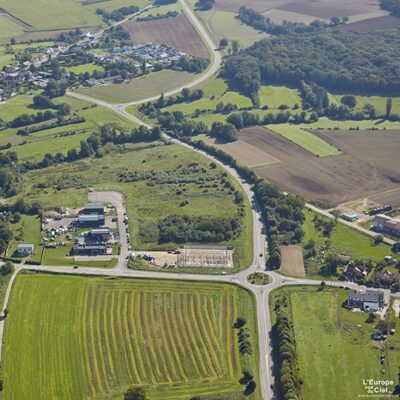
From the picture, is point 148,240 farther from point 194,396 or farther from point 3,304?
point 194,396

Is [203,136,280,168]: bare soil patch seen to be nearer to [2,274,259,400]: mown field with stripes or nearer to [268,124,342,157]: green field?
[268,124,342,157]: green field

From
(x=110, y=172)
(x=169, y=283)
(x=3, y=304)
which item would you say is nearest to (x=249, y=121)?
(x=110, y=172)

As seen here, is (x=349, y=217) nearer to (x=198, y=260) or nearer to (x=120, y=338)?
(x=198, y=260)

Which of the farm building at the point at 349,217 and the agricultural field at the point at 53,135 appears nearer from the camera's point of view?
the farm building at the point at 349,217

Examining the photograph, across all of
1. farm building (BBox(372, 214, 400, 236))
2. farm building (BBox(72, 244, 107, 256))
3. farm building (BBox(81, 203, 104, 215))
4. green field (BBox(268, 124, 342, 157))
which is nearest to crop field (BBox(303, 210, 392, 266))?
farm building (BBox(372, 214, 400, 236))

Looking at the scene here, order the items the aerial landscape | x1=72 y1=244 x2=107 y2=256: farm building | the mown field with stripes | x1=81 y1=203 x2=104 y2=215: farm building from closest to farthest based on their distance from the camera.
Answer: the mown field with stripes → the aerial landscape → x1=72 y1=244 x2=107 y2=256: farm building → x1=81 y1=203 x2=104 y2=215: farm building

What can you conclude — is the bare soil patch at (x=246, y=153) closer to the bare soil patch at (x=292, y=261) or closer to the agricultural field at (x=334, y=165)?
the agricultural field at (x=334, y=165)

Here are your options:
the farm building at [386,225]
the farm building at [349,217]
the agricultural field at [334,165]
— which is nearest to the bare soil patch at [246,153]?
the agricultural field at [334,165]
